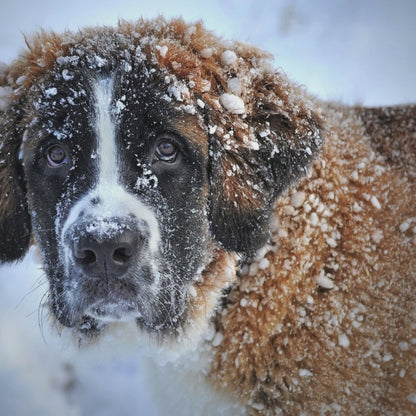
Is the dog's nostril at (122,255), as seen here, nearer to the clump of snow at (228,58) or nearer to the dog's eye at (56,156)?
the dog's eye at (56,156)

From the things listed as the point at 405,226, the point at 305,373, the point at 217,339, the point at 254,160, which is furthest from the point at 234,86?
the point at 305,373

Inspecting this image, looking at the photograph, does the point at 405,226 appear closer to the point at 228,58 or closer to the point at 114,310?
the point at 228,58

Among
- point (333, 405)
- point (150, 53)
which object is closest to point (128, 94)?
point (150, 53)

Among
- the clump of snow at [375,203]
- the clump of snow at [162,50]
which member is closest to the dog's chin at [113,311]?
the clump of snow at [162,50]

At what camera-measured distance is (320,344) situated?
222cm

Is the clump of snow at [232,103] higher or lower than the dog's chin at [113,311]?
higher

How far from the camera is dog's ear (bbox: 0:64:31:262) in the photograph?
227 centimetres

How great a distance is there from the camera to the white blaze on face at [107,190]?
75.4 inches

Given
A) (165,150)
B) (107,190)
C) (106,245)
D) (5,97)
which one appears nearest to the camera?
(106,245)

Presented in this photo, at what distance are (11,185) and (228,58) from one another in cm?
112

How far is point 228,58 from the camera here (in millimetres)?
2254

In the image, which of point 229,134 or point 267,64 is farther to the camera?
point 267,64

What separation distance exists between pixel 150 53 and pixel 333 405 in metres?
1.68

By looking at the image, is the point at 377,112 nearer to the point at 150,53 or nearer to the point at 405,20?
the point at 150,53
